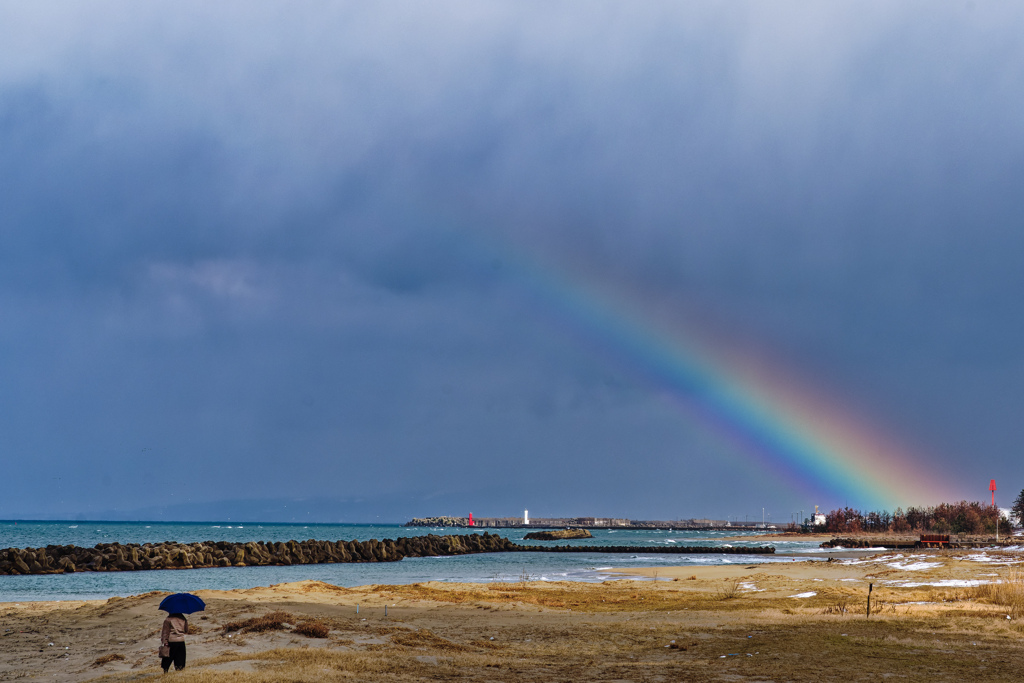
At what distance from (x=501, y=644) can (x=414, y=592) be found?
52.6ft

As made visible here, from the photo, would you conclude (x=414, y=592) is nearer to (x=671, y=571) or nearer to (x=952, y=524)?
(x=671, y=571)

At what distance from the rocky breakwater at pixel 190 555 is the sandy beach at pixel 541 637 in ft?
93.5

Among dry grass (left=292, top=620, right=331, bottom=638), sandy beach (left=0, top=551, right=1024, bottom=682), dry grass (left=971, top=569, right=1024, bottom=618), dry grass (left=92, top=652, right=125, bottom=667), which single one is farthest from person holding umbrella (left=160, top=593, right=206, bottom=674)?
dry grass (left=971, top=569, right=1024, bottom=618)

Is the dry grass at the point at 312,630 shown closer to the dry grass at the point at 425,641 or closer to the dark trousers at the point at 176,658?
the dry grass at the point at 425,641

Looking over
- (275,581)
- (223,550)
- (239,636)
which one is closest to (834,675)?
(239,636)

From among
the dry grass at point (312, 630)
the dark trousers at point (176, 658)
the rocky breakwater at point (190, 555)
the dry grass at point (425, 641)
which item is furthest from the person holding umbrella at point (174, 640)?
the rocky breakwater at point (190, 555)

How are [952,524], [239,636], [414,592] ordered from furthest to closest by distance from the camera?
[952,524]
[414,592]
[239,636]

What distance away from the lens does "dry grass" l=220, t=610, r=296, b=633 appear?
20609 millimetres

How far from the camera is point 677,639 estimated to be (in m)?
20.4

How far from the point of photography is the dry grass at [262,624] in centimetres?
2061

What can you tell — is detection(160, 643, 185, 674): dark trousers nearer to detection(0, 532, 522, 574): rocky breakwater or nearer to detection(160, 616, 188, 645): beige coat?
detection(160, 616, 188, 645): beige coat

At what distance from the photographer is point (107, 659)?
18.0 m

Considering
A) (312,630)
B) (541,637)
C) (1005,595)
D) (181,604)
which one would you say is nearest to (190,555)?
(312,630)

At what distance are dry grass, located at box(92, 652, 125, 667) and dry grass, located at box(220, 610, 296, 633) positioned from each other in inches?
113
